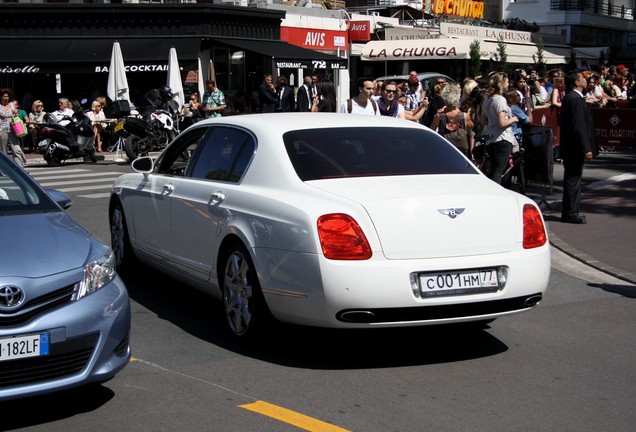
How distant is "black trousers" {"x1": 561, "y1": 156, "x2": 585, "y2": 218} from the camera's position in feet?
39.3

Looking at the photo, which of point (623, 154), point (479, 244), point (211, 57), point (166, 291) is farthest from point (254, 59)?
point (479, 244)

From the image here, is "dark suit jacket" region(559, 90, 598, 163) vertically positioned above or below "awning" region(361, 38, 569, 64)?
below

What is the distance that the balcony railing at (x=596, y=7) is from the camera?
67.6 metres

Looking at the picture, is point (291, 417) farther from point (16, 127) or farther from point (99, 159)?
point (99, 159)

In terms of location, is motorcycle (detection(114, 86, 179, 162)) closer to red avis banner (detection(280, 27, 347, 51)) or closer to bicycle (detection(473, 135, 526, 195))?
bicycle (detection(473, 135, 526, 195))

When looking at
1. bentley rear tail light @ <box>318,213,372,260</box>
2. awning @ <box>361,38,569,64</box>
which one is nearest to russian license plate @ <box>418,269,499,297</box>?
bentley rear tail light @ <box>318,213,372,260</box>

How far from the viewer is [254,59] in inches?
1436

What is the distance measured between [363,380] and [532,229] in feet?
5.06

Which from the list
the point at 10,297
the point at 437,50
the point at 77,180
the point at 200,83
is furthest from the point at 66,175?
the point at 437,50

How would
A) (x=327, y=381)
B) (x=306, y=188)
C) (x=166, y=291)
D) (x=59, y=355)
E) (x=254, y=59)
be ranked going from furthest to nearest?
(x=254, y=59) < (x=166, y=291) < (x=306, y=188) < (x=327, y=381) < (x=59, y=355)

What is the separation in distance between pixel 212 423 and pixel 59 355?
2.78 ft

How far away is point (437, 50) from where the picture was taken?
1523 inches

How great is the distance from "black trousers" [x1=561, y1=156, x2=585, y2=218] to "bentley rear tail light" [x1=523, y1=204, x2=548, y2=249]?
18.6 ft

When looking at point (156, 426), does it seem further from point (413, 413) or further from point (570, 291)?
point (570, 291)
